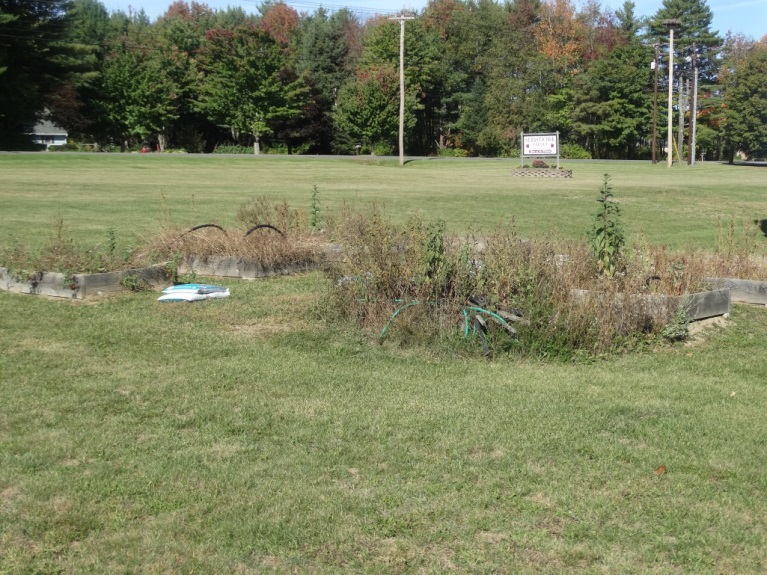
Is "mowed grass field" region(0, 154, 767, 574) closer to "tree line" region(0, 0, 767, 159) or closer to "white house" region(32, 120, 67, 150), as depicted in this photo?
"tree line" region(0, 0, 767, 159)

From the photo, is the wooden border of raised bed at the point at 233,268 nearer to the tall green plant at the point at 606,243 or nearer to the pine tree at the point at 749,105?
the tall green plant at the point at 606,243

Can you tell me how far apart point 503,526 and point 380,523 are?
581 millimetres

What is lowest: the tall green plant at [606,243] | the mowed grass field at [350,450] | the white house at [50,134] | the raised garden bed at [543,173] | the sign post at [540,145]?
the mowed grass field at [350,450]

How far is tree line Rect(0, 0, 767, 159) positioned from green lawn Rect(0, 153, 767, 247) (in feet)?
86.3

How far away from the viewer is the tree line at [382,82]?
5991 cm

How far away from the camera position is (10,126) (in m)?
57.8

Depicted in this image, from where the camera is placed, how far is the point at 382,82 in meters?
70.1

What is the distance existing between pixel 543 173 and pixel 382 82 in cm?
3509

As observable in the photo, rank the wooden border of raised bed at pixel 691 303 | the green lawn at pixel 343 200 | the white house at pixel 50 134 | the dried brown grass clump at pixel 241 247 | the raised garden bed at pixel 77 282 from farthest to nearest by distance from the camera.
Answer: the white house at pixel 50 134
the green lawn at pixel 343 200
the dried brown grass clump at pixel 241 247
the raised garden bed at pixel 77 282
the wooden border of raised bed at pixel 691 303

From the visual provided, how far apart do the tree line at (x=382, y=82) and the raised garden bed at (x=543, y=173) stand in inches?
1069

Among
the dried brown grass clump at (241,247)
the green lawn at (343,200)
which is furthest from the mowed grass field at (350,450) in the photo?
the green lawn at (343,200)

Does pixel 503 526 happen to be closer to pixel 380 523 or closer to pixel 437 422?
pixel 380 523

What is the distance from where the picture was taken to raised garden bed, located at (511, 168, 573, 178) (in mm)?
37469

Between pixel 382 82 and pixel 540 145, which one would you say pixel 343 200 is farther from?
pixel 382 82
